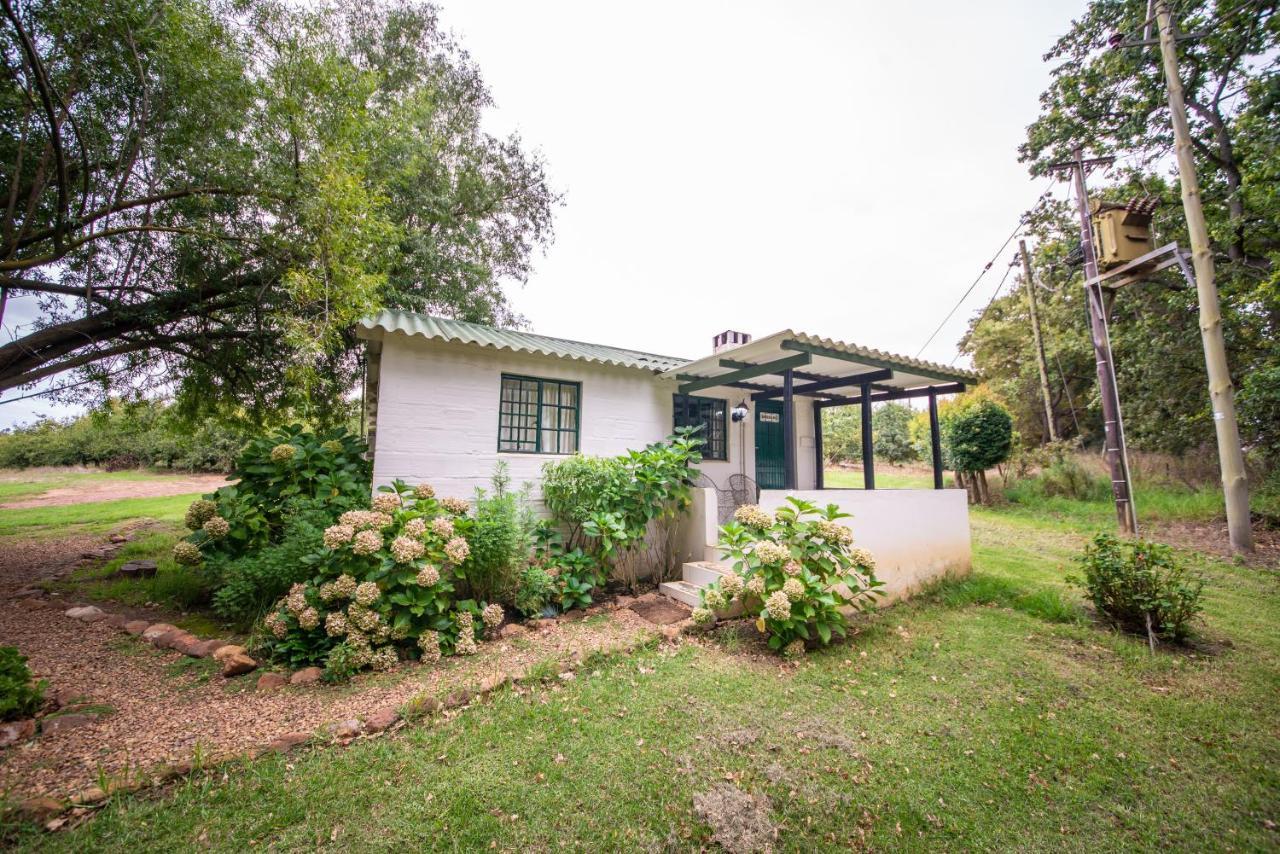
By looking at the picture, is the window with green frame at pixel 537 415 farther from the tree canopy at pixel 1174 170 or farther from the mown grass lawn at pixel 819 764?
the tree canopy at pixel 1174 170

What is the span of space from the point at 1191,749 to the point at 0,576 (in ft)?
36.9

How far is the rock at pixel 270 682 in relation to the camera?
3.16 metres

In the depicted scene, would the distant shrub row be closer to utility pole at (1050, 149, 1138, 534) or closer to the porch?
the porch

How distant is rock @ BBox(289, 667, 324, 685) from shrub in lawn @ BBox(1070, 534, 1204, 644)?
270 inches

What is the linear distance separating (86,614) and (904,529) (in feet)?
28.6

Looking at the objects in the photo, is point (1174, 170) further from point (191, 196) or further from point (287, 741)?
point (191, 196)

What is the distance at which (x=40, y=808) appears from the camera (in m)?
1.92

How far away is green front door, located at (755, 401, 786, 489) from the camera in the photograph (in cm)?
828

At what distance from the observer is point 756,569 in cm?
416

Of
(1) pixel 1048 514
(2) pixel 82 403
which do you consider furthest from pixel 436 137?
(1) pixel 1048 514

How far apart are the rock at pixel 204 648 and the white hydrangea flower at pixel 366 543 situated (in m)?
1.38

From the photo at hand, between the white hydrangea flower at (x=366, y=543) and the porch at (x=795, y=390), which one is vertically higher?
the porch at (x=795, y=390)

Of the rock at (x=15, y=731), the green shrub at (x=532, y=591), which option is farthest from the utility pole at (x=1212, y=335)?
the rock at (x=15, y=731)

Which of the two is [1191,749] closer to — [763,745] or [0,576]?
[763,745]
